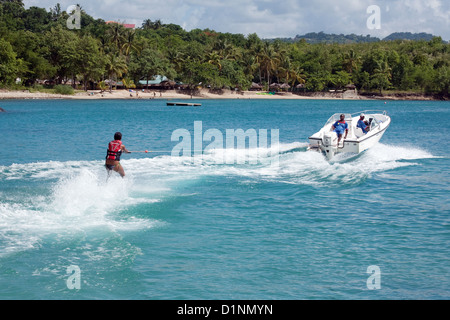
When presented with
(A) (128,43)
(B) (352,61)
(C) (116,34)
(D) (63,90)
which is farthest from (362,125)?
(B) (352,61)

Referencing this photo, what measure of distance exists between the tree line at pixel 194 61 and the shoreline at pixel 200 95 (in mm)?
2115

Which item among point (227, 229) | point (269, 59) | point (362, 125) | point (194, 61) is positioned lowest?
point (227, 229)

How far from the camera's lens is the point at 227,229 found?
A: 13.5 m

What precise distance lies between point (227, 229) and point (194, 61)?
102989 millimetres

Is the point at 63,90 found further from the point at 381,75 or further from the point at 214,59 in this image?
the point at 381,75

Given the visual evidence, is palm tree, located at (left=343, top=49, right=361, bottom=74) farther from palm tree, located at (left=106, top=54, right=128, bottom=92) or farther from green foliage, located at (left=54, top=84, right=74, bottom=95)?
green foliage, located at (left=54, top=84, right=74, bottom=95)

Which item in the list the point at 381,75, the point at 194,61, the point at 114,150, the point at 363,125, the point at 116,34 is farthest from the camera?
the point at 381,75

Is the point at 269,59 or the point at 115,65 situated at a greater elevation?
the point at 269,59

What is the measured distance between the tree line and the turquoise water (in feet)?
243

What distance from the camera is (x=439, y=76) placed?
411ft

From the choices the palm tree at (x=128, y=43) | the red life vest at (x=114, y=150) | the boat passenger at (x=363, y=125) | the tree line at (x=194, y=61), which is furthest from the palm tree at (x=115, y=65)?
the red life vest at (x=114, y=150)
